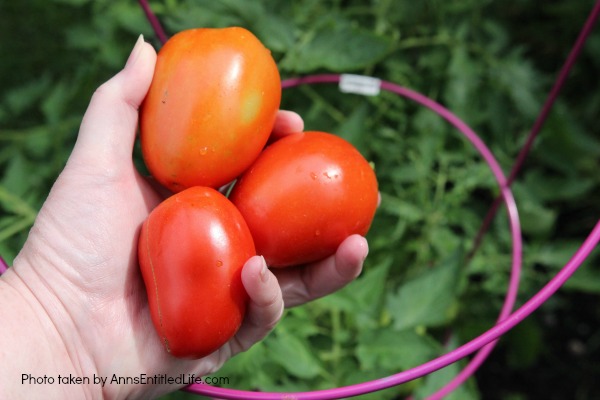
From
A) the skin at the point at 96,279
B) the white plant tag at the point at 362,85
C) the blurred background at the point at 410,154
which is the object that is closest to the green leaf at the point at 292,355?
the blurred background at the point at 410,154

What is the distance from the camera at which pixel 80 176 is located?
2.42 feet

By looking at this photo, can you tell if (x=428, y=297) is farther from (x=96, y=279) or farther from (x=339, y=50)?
(x=96, y=279)

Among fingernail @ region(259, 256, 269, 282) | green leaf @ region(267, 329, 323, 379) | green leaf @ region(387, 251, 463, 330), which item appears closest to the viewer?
fingernail @ region(259, 256, 269, 282)

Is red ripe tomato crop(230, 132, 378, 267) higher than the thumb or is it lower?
lower

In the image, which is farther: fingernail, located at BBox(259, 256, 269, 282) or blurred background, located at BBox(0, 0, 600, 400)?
blurred background, located at BBox(0, 0, 600, 400)

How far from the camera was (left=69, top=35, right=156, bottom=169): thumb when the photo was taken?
74 centimetres

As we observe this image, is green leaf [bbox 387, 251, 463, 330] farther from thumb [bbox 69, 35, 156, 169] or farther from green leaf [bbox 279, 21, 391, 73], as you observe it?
thumb [bbox 69, 35, 156, 169]

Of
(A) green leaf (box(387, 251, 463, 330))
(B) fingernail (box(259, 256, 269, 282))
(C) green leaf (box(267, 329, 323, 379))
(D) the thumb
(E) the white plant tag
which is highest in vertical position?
(D) the thumb

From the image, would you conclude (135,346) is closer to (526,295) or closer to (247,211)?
(247,211)

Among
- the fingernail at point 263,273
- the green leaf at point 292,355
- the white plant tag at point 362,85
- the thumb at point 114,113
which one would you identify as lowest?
the green leaf at point 292,355

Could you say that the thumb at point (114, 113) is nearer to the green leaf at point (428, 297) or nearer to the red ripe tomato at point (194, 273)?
the red ripe tomato at point (194, 273)

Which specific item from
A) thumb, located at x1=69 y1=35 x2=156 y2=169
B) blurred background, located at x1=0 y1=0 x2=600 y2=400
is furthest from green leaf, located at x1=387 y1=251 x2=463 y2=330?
thumb, located at x1=69 y1=35 x2=156 y2=169

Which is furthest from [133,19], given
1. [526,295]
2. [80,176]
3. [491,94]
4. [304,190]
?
[526,295]

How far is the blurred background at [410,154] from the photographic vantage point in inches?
38.5
